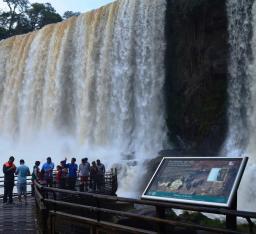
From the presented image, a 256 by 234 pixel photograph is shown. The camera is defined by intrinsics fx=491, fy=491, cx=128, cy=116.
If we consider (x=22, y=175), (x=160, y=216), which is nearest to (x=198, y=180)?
(x=160, y=216)

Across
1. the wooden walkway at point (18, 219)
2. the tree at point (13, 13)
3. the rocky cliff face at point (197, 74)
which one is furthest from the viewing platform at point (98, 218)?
the tree at point (13, 13)

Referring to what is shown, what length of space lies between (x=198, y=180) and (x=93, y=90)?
24289mm

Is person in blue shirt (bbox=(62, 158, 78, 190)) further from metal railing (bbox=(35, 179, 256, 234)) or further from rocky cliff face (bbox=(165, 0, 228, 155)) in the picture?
rocky cliff face (bbox=(165, 0, 228, 155))

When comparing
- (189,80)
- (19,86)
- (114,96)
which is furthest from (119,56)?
(19,86)

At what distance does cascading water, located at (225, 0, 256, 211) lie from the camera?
71.8ft

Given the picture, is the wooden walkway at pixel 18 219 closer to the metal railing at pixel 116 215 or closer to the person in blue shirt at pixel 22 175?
the person in blue shirt at pixel 22 175

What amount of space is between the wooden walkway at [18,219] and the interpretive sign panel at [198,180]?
3.29 m

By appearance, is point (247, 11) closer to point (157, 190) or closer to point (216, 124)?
point (216, 124)

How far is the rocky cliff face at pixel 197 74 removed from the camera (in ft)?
79.4

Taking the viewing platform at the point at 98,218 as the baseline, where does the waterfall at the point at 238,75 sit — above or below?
above

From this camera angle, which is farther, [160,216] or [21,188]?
[21,188]

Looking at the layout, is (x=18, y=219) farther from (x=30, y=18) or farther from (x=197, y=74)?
(x=30, y=18)

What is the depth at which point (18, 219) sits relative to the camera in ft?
35.4

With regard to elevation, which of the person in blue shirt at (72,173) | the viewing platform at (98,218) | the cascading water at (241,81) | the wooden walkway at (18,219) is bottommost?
the wooden walkway at (18,219)
